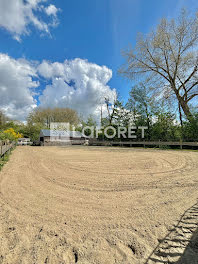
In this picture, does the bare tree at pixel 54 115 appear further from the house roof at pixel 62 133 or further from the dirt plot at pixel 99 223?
the dirt plot at pixel 99 223

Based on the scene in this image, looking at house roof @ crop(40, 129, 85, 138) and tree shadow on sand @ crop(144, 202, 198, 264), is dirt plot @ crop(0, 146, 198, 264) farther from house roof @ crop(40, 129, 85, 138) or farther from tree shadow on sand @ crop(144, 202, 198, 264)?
house roof @ crop(40, 129, 85, 138)

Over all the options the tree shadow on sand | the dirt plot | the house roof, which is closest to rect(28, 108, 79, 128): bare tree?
the house roof

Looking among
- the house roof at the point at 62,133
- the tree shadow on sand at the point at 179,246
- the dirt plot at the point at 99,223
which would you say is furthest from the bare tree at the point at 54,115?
the tree shadow on sand at the point at 179,246

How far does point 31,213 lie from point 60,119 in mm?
37766

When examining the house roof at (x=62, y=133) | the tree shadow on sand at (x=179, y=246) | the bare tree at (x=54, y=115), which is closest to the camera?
the tree shadow on sand at (x=179, y=246)

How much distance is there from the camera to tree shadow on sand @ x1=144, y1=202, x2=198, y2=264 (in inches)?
57.6

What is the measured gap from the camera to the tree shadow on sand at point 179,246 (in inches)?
57.6

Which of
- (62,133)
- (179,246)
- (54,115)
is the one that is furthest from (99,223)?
(54,115)

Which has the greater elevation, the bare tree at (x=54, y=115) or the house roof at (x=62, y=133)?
the bare tree at (x=54, y=115)

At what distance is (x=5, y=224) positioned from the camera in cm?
210

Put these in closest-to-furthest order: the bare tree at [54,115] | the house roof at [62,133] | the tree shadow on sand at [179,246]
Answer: the tree shadow on sand at [179,246]
the house roof at [62,133]
the bare tree at [54,115]

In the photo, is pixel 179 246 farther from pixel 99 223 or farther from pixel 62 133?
pixel 62 133

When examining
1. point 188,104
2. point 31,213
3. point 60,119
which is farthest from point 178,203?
point 60,119

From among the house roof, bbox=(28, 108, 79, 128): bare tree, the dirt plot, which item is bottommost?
the dirt plot
